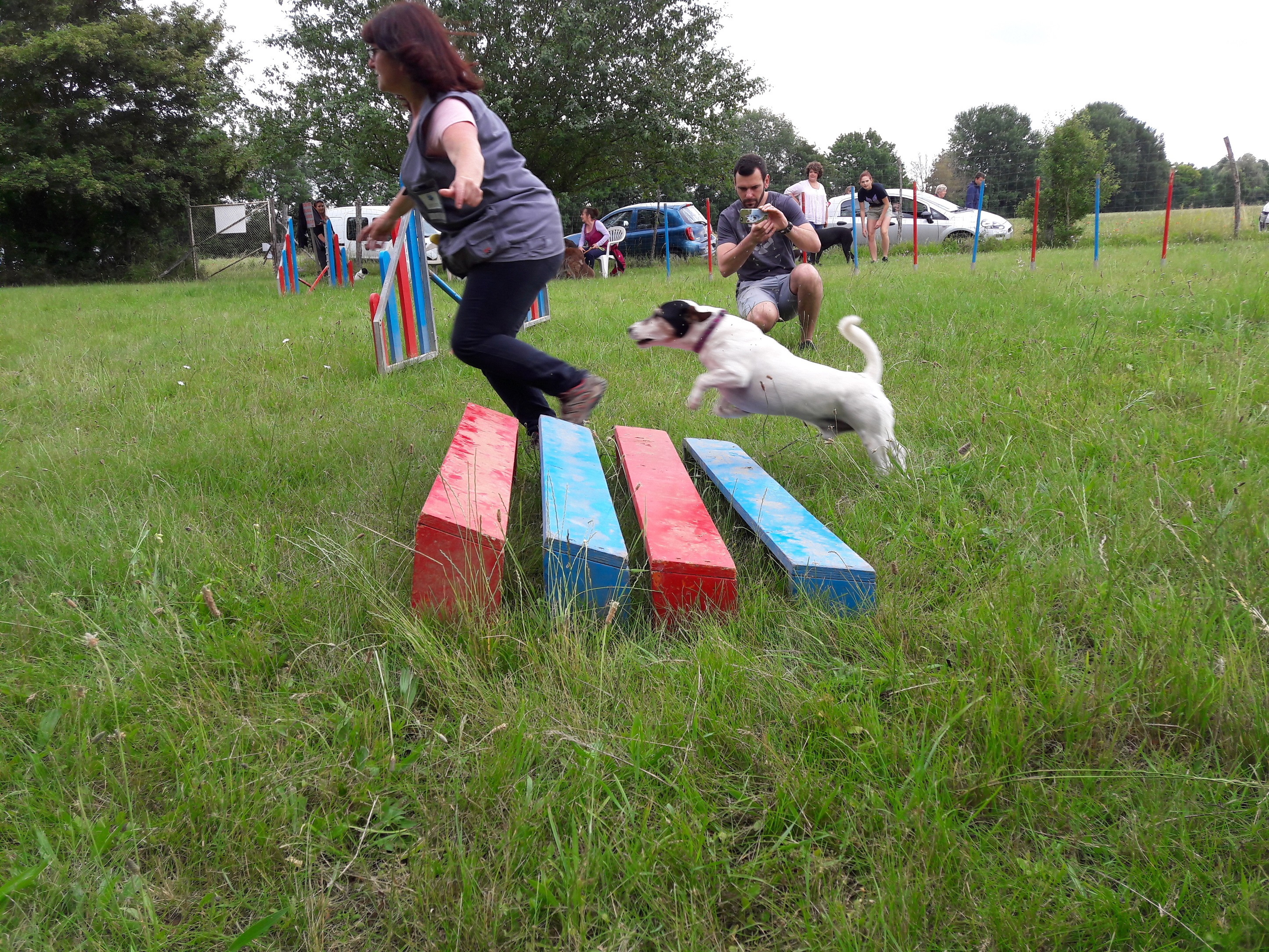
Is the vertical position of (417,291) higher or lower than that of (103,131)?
lower

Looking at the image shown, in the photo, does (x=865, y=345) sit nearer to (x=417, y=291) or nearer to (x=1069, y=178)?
(x=417, y=291)

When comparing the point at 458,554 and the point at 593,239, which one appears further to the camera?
the point at 593,239

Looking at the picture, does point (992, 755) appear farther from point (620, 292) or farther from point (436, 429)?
point (620, 292)

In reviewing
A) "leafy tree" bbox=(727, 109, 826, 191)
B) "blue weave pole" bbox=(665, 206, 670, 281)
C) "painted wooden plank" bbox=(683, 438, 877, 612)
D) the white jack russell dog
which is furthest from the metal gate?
"leafy tree" bbox=(727, 109, 826, 191)

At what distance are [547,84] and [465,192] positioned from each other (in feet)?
57.0

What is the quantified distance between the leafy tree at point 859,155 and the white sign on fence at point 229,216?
1965 inches

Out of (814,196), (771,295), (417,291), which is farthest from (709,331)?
(814,196)

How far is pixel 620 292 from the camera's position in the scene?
33.9ft

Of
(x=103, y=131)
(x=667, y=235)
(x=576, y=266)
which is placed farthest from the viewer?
(x=103, y=131)

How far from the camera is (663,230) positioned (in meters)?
18.8

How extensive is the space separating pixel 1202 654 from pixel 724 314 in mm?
2143

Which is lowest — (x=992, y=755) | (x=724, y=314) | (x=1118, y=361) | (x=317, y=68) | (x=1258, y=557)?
(x=992, y=755)

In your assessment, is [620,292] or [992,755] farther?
[620,292]

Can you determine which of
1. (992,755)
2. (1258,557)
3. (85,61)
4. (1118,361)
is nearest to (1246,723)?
(992,755)
